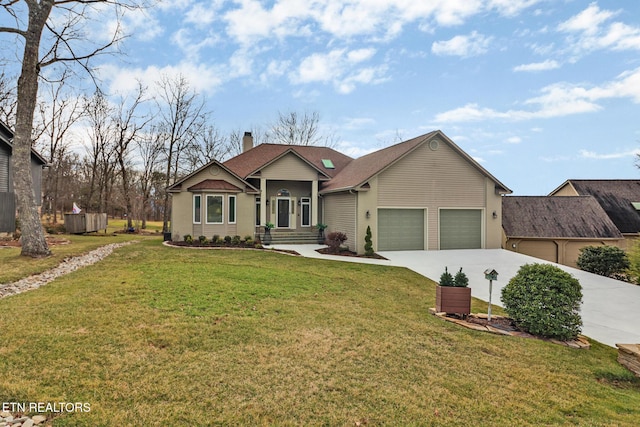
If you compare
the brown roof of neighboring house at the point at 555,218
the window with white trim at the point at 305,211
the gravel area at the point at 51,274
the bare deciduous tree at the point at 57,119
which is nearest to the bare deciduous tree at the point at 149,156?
the bare deciduous tree at the point at 57,119

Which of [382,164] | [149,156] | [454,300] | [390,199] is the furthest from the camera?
[149,156]

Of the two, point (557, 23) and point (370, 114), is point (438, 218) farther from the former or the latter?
point (370, 114)

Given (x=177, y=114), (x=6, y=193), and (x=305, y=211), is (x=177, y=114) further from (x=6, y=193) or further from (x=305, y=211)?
(x=305, y=211)

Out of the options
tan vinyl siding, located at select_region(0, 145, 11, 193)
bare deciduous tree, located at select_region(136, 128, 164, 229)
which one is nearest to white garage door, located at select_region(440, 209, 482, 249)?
tan vinyl siding, located at select_region(0, 145, 11, 193)

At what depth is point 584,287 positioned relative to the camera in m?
11.3

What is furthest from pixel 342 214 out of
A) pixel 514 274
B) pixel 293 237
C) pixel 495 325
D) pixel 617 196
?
pixel 617 196

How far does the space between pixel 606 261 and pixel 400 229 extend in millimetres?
8623

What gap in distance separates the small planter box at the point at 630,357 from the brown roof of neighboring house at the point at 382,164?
39.7 ft

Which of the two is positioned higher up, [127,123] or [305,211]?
[127,123]

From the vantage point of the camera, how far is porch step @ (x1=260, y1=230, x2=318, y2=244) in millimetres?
19875

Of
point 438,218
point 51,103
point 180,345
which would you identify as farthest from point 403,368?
point 51,103

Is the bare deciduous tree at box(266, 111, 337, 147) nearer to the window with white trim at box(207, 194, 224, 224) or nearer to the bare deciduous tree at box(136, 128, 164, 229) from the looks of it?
the bare deciduous tree at box(136, 128, 164, 229)

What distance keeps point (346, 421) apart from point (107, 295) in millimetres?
5986

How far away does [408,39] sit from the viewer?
16.7 meters
